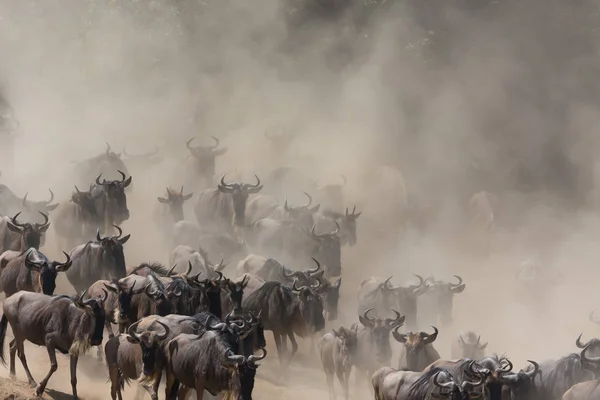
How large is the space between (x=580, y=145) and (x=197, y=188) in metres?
12.9

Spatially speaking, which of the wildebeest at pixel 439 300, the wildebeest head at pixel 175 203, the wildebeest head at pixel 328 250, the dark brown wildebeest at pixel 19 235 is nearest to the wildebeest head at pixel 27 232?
the dark brown wildebeest at pixel 19 235

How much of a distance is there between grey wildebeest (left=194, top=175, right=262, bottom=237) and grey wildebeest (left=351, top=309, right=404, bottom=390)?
7621 mm

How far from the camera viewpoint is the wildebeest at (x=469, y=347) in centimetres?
1630

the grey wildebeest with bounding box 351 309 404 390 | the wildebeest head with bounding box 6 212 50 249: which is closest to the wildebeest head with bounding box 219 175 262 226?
the wildebeest head with bounding box 6 212 50 249

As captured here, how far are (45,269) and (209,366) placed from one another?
3.92 meters

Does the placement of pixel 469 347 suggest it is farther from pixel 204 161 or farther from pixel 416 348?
pixel 204 161

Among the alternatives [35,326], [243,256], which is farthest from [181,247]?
[35,326]

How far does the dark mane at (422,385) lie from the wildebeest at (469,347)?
13.9ft

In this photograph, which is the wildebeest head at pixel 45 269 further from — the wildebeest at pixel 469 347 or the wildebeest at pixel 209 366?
the wildebeest at pixel 469 347

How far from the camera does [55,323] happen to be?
13422 mm

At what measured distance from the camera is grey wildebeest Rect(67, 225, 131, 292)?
17.0 meters

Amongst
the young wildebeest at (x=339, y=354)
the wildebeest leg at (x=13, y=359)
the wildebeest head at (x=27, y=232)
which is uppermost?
the wildebeest head at (x=27, y=232)

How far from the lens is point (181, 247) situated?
19703 millimetres

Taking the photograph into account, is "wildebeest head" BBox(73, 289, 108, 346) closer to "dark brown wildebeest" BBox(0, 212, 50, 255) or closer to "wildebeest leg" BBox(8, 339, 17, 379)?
"wildebeest leg" BBox(8, 339, 17, 379)
